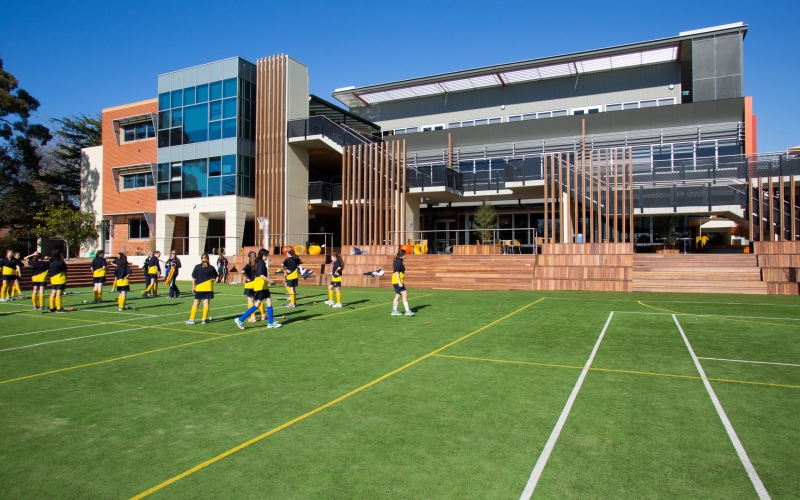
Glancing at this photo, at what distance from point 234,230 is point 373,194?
9954 millimetres

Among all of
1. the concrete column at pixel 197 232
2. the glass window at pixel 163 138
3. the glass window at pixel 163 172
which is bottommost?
the concrete column at pixel 197 232

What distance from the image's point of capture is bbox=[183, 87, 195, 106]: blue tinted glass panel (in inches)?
1362

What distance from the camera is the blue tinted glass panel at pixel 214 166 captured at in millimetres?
33719

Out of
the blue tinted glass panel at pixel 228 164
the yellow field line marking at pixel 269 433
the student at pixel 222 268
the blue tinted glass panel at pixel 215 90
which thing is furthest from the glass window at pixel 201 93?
the yellow field line marking at pixel 269 433

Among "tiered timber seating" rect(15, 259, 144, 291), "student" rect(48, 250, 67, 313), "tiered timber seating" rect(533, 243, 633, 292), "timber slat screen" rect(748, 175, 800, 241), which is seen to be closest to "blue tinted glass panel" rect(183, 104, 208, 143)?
"tiered timber seating" rect(15, 259, 144, 291)

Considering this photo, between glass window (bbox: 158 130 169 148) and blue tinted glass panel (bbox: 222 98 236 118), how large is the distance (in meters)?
5.39

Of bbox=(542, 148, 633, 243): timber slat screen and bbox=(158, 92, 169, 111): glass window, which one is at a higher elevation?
bbox=(158, 92, 169, 111): glass window

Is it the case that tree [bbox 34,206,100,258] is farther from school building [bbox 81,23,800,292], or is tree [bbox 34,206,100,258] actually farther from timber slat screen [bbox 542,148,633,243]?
timber slat screen [bbox 542,148,633,243]

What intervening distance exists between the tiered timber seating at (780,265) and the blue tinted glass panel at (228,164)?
2948 cm

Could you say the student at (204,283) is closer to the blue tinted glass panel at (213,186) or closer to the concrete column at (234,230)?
the concrete column at (234,230)

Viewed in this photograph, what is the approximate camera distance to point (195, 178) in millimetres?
34625

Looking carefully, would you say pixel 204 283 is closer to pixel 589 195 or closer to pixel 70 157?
pixel 589 195

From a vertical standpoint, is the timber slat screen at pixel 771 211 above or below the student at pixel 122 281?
above

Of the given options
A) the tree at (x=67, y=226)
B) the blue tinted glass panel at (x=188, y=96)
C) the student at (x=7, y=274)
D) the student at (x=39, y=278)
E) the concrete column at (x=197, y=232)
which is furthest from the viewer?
the tree at (x=67, y=226)
